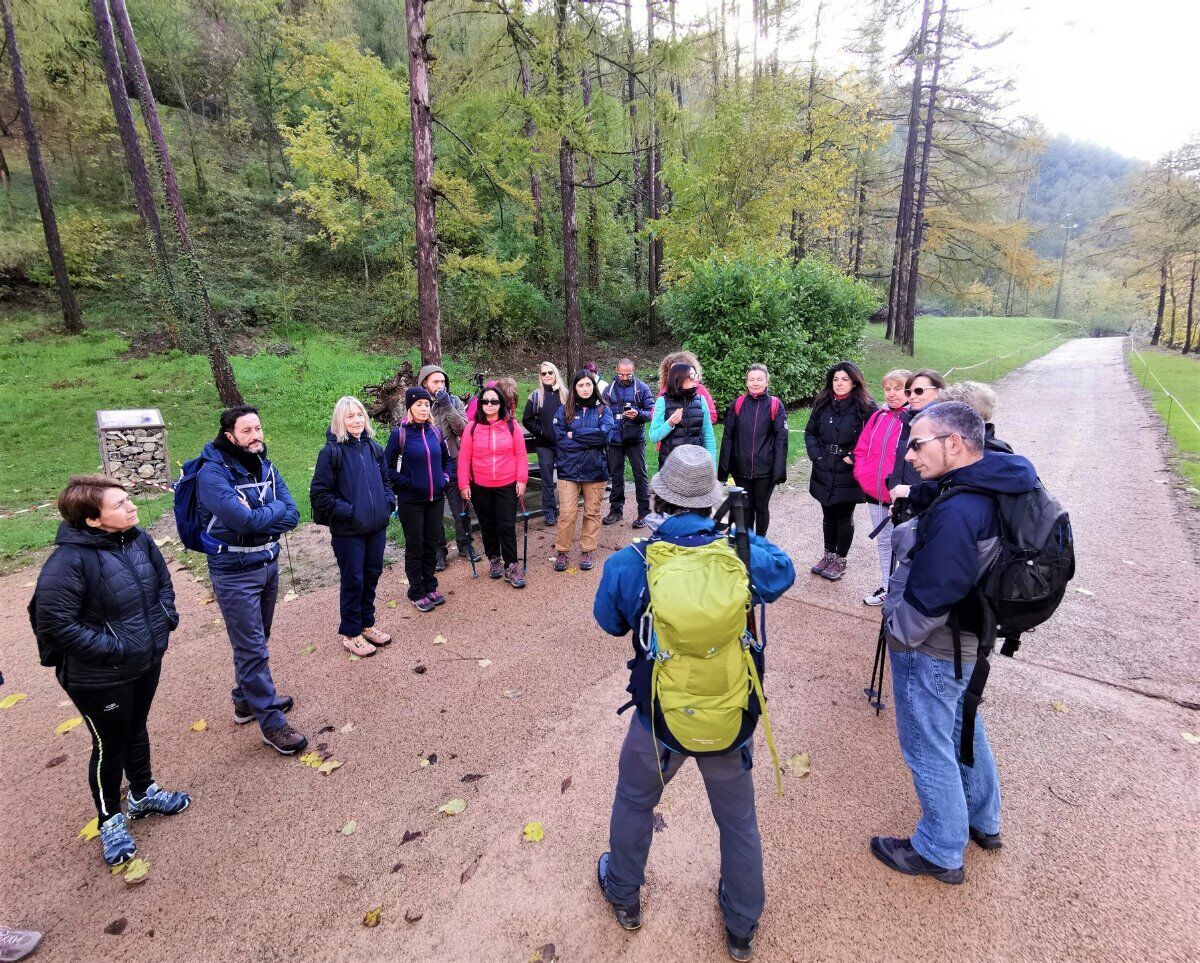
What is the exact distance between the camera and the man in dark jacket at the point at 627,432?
699cm

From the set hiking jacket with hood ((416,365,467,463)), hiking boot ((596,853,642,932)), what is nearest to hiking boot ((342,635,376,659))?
hiking jacket with hood ((416,365,467,463))

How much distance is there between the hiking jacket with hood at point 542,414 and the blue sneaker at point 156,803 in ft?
14.5

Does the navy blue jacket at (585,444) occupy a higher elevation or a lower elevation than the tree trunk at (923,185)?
lower

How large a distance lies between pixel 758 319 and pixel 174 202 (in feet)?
38.9

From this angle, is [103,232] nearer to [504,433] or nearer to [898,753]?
[504,433]

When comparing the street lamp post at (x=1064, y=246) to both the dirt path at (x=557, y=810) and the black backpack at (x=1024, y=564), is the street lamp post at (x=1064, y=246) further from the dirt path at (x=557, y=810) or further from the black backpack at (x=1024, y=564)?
the black backpack at (x=1024, y=564)

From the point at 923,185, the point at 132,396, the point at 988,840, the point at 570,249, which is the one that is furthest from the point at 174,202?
the point at 923,185

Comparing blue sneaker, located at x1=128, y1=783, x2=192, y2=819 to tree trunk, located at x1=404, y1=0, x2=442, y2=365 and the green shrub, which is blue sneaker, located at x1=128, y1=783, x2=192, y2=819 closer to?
tree trunk, located at x1=404, y1=0, x2=442, y2=365

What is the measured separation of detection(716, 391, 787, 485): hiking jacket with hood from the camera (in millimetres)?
5375

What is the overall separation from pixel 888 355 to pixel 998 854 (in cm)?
2404

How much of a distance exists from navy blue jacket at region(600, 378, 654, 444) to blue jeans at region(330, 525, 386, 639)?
3317 mm

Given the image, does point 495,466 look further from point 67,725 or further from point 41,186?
point 41,186

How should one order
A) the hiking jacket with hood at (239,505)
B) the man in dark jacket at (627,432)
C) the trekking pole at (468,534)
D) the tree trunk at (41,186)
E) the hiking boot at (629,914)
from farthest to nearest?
the tree trunk at (41,186)
the man in dark jacket at (627,432)
the trekking pole at (468,534)
the hiking jacket with hood at (239,505)
the hiking boot at (629,914)

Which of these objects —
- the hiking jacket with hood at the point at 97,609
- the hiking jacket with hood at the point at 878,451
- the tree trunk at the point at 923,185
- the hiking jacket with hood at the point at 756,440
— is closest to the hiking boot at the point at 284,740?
the hiking jacket with hood at the point at 97,609
